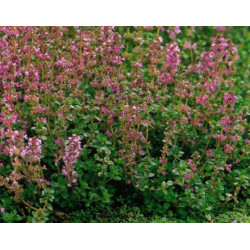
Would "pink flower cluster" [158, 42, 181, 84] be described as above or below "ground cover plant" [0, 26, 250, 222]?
above

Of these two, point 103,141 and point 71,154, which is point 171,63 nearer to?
point 103,141

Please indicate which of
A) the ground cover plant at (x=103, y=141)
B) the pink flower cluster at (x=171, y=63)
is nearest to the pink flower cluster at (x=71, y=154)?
the ground cover plant at (x=103, y=141)

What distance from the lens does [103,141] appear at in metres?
3.46

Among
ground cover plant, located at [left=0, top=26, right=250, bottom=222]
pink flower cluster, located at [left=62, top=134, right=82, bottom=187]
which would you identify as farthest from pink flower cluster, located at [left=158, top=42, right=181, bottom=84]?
pink flower cluster, located at [left=62, top=134, right=82, bottom=187]

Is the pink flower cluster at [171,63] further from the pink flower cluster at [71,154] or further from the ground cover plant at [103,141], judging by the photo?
the pink flower cluster at [71,154]

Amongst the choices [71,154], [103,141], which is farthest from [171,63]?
[71,154]

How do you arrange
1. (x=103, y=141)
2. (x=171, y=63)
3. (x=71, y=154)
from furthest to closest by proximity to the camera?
1. (x=171, y=63)
2. (x=103, y=141)
3. (x=71, y=154)

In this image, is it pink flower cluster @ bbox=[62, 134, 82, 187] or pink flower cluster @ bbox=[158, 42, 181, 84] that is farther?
pink flower cluster @ bbox=[158, 42, 181, 84]

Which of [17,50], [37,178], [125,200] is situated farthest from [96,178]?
[17,50]

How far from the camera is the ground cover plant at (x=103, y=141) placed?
130 inches

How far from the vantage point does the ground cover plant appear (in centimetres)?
330

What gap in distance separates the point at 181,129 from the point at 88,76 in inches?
38.5

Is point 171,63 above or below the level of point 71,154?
above

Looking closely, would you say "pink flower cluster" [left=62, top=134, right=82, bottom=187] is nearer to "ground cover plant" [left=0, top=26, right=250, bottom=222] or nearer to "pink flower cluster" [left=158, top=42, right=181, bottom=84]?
"ground cover plant" [left=0, top=26, right=250, bottom=222]
